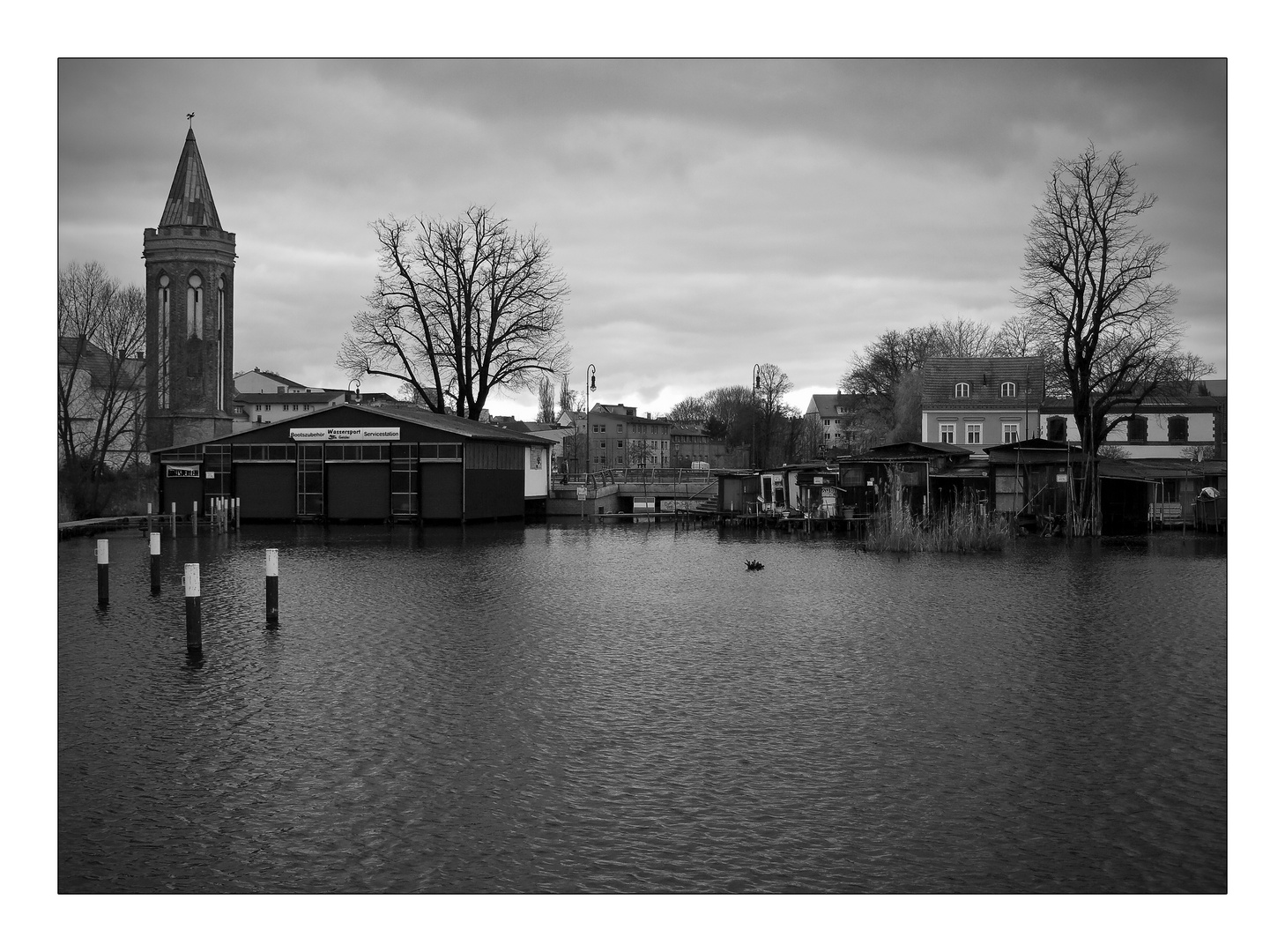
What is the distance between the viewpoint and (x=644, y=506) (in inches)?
2290

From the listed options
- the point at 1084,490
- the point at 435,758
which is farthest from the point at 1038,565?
the point at 435,758

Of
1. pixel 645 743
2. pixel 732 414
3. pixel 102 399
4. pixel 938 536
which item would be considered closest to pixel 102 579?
pixel 645 743

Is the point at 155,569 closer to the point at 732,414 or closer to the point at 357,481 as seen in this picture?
the point at 357,481

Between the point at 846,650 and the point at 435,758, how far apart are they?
737 cm

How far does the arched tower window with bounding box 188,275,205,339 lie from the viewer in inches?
3361

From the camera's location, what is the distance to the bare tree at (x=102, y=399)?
41.2m

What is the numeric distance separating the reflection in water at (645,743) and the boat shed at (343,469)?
86.8 feet

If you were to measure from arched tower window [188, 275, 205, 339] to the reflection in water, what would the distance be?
68.1 meters

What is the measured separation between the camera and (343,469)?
49344mm

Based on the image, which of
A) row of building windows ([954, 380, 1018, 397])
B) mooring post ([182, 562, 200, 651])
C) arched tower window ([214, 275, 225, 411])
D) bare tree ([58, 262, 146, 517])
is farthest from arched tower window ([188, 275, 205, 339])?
mooring post ([182, 562, 200, 651])

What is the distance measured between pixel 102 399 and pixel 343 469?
9534 millimetres

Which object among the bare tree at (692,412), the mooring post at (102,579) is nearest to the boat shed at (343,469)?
the mooring post at (102,579)

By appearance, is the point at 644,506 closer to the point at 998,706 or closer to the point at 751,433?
the point at 998,706

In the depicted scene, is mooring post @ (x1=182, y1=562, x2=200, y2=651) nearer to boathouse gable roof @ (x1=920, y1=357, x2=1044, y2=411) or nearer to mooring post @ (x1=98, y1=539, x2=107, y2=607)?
mooring post @ (x1=98, y1=539, x2=107, y2=607)
